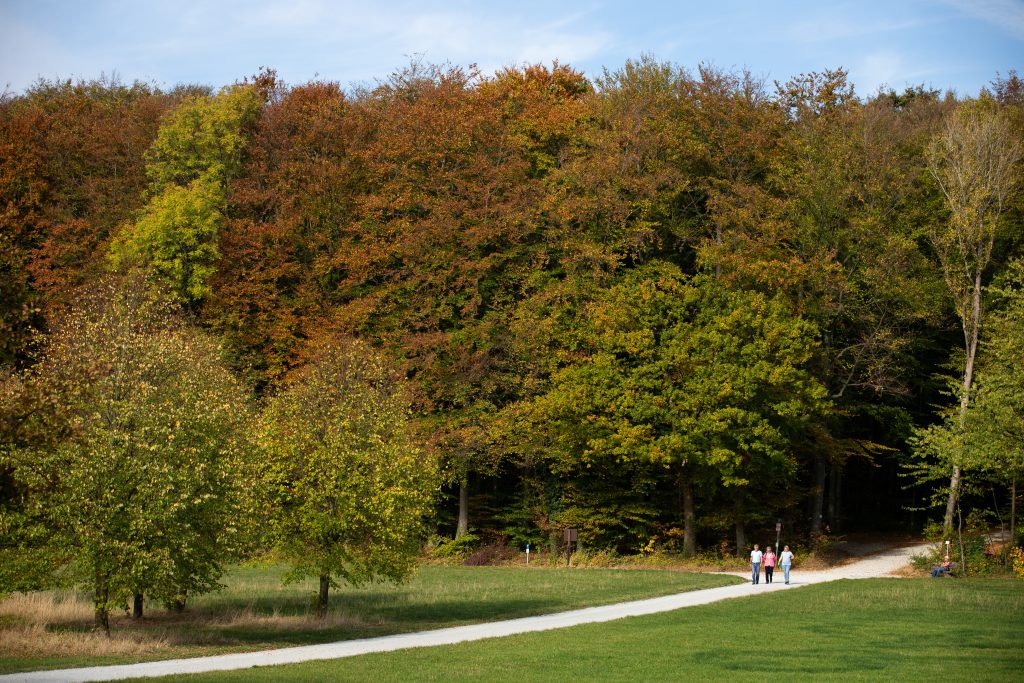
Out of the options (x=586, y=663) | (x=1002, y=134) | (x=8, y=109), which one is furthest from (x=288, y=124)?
(x=586, y=663)

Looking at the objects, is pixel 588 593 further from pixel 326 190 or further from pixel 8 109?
pixel 8 109

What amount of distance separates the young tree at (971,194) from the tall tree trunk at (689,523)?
10097 millimetres

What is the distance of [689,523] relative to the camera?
4581cm

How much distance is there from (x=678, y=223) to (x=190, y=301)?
2413 cm

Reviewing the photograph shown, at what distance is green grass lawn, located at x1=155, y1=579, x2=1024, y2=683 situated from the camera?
18.6 m

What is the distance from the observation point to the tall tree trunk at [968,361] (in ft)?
137

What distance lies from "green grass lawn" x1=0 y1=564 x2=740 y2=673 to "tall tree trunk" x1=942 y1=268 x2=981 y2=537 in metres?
10.4

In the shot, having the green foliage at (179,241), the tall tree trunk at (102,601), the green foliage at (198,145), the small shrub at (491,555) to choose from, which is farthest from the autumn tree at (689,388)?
the tall tree trunk at (102,601)

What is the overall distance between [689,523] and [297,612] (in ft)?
70.3

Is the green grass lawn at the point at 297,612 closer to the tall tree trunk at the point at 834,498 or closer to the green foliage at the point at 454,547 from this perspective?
the green foliage at the point at 454,547

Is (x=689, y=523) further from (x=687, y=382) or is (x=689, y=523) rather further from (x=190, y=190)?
(x=190, y=190)

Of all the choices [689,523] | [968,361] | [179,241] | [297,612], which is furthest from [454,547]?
[968,361]

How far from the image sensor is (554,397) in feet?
148

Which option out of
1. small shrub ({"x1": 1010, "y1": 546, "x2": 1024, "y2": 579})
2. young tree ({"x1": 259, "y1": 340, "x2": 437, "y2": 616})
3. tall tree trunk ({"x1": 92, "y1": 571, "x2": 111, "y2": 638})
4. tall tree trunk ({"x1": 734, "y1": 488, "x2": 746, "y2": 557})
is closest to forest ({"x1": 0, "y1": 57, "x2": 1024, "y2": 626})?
tall tree trunk ({"x1": 734, "y1": 488, "x2": 746, "y2": 557})
